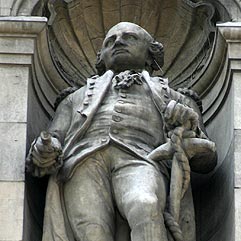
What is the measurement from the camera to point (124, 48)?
60.9ft

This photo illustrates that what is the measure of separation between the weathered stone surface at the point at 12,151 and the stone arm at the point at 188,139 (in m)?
1.13

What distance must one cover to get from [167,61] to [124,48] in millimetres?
1698

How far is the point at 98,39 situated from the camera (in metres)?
20.3

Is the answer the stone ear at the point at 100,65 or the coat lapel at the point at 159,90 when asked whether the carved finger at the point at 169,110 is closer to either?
the coat lapel at the point at 159,90

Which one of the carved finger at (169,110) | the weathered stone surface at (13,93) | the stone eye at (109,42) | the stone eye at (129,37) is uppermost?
the stone eye at (129,37)

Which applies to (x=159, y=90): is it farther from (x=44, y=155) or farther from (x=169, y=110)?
(x=44, y=155)

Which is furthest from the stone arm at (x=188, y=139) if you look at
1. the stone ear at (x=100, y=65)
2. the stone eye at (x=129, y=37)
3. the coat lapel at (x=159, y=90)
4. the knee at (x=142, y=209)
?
the stone ear at (x=100, y=65)

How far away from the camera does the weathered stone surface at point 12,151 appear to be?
57.8 feet

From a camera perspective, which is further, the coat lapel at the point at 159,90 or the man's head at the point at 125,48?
the man's head at the point at 125,48

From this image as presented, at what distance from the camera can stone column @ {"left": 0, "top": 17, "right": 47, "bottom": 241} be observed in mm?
17406

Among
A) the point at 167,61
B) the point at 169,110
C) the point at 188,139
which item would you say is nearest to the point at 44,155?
the point at 169,110

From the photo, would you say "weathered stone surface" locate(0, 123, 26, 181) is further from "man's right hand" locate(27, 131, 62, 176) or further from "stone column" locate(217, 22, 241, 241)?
"stone column" locate(217, 22, 241, 241)

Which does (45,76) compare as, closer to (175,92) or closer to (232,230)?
(175,92)

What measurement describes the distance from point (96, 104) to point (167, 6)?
2386mm
